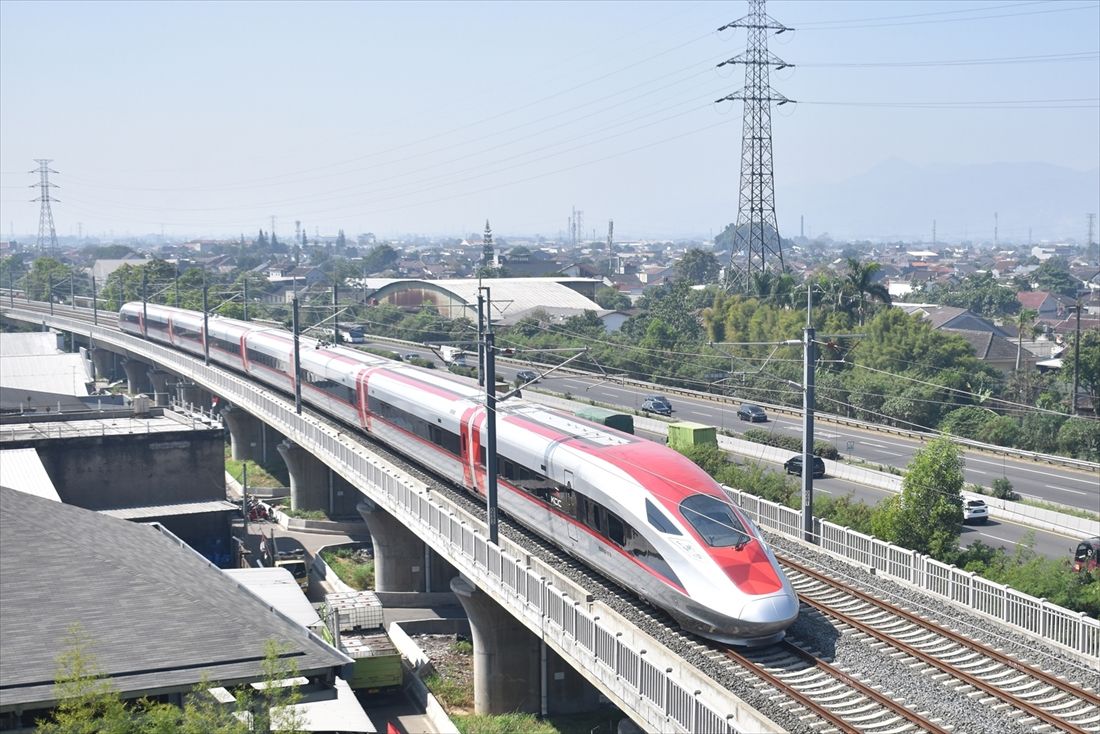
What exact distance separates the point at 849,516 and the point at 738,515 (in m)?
11.0

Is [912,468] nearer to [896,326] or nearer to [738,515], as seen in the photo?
[738,515]

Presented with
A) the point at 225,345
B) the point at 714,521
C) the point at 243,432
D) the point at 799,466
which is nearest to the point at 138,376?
the point at 225,345

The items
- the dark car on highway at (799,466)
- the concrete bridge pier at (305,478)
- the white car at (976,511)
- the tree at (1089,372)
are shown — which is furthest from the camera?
the tree at (1089,372)

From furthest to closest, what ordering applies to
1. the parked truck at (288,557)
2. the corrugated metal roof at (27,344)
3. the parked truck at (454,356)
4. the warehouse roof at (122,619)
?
the corrugated metal roof at (27,344), the parked truck at (454,356), the parked truck at (288,557), the warehouse roof at (122,619)

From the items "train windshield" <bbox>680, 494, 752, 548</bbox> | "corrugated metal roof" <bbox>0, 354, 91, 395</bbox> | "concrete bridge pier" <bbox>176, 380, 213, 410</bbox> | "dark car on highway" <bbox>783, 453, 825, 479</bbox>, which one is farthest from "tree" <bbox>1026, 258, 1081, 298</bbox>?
"train windshield" <bbox>680, 494, 752, 548</bbox>

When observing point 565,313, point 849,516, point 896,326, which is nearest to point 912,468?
point 849,516

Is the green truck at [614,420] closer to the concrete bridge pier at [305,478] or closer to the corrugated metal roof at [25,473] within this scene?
the concrete bridge pier at [305,478]

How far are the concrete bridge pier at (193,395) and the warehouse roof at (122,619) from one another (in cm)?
5189

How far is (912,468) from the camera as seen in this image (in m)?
29.3

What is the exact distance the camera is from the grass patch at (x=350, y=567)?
42.1 m

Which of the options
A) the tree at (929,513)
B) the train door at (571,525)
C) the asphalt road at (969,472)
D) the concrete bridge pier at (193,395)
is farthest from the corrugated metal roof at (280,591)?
the concrete bridge pier at (193,395)

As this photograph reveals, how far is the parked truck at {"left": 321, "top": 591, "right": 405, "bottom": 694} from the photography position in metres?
29.8

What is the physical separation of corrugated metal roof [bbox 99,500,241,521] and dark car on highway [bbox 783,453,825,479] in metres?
20.6

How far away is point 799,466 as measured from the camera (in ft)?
149
